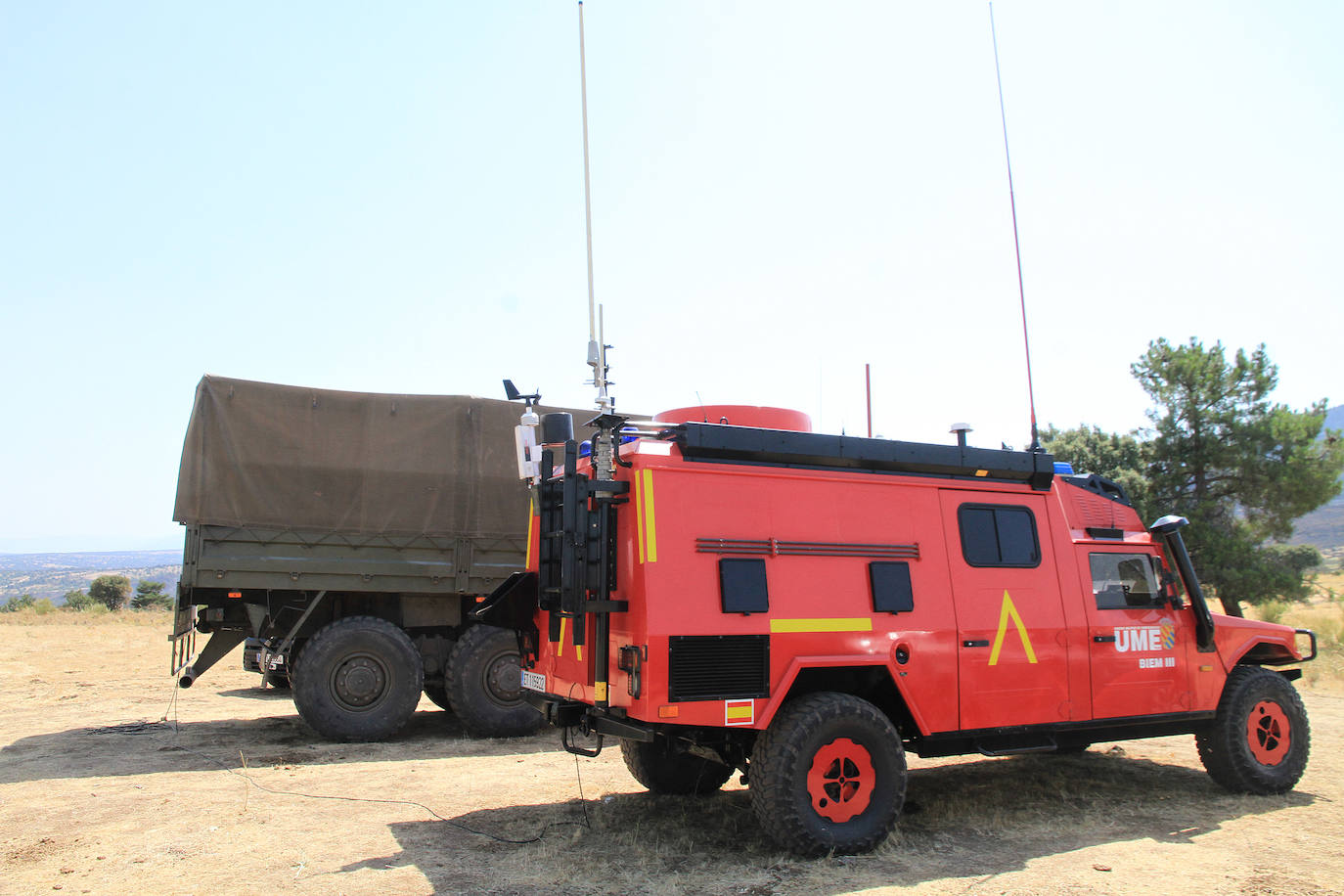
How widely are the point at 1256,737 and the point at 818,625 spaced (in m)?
4.29

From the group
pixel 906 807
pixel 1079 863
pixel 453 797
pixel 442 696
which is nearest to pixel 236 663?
pixel 442 696

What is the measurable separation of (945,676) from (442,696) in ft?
22.8

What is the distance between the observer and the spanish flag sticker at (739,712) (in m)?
5.30

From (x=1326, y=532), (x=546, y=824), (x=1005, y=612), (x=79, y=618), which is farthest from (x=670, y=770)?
(x=1326, y=532)

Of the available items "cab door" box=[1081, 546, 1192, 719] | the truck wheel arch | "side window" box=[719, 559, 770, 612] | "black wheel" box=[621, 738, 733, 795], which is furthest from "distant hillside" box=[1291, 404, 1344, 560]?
"side window" box=[719, 559, 770, 612]

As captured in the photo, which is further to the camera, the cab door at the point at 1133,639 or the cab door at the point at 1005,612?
the cab door at the point at 1133,639

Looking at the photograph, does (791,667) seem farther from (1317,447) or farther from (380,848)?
(1317,447)

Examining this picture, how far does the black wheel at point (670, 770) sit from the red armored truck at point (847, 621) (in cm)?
2

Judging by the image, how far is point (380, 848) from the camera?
570 cm

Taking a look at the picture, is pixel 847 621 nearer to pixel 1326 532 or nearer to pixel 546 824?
pixel 546 824

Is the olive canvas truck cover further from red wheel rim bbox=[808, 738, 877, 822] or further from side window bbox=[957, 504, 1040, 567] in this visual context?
red wheel rim bbox=[808, 738, 877, 822]

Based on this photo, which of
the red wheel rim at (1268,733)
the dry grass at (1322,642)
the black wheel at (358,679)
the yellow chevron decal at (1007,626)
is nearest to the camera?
the yellow chevron decal at (1007,626)

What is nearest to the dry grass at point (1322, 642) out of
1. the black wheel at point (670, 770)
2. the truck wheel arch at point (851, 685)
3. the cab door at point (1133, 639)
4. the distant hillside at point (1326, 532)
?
the cab door at point (1133, 639)

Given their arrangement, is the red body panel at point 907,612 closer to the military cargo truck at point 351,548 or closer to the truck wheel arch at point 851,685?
the truck wheel arch at point 851,685
